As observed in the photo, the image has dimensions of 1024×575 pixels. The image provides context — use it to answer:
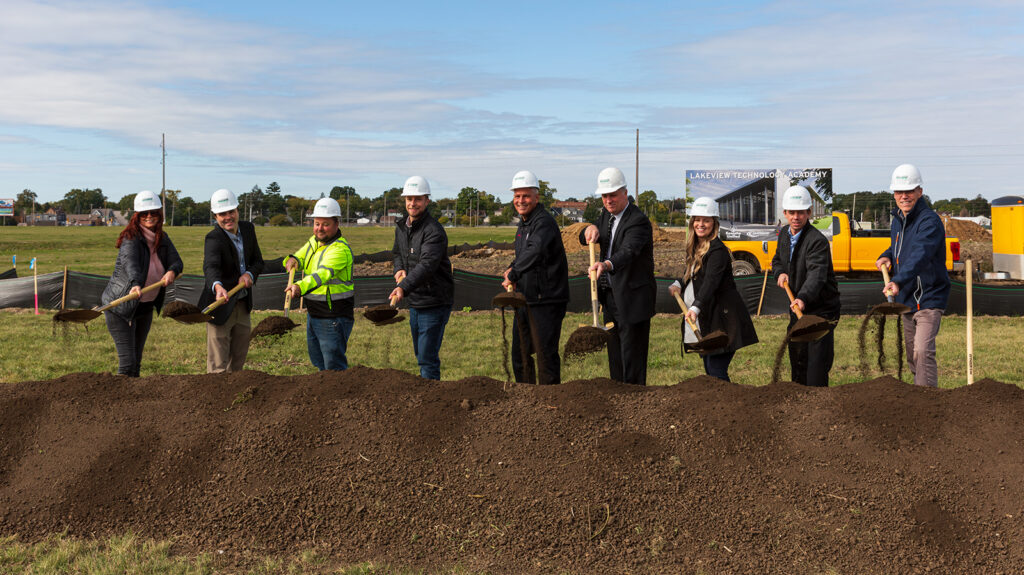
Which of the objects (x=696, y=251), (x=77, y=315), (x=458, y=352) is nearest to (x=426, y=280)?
(x=696, y=251)

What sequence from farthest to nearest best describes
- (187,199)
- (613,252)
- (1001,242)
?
(187,199) → (1001,242) → (613,252)

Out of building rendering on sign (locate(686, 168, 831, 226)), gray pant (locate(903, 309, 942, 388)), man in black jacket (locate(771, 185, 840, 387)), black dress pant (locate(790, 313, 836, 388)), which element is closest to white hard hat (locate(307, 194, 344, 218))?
man in black jacket (locate(771, 185, 840, 387))

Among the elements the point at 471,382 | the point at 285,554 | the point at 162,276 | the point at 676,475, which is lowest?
the point at 285,554

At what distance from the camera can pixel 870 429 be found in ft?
13.1

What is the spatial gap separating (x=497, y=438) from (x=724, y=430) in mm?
1118

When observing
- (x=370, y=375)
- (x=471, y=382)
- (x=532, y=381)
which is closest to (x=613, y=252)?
(x=532, y=381)

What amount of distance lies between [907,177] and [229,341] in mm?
4827

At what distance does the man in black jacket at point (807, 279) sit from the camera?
5.50 meters

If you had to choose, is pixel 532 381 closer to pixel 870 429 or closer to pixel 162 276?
pixel 870 429

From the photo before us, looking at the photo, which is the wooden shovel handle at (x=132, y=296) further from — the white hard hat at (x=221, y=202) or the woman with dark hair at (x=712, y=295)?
the woman with dark hair at (x=712, y=295)

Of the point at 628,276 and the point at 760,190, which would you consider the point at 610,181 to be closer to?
the point at 628,276

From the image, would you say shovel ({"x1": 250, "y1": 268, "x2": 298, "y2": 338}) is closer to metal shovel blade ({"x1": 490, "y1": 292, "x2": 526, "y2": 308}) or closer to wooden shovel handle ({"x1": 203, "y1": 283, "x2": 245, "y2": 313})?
wooden shovel handle ({"x1": 203, "y1": 283, "x2": 245, "y2": 313})

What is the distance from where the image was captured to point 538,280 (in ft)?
17.8

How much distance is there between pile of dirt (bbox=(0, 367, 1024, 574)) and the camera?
11.2 feet
